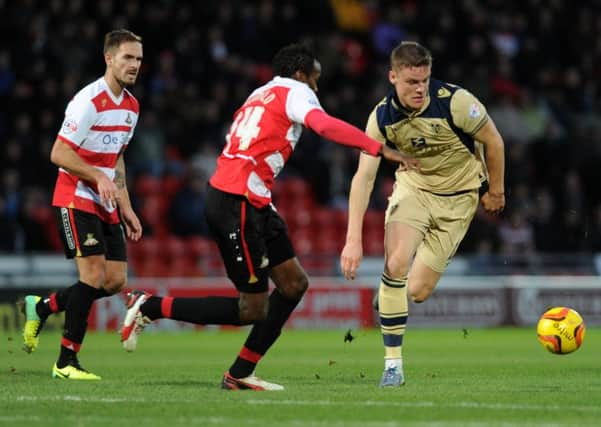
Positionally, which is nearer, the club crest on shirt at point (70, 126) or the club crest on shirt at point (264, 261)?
the club crest on shirt at point (264, 261)

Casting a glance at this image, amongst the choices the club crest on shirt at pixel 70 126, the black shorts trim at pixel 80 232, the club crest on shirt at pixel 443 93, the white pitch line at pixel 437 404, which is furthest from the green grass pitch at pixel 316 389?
the club crest on shirt at pixel 443 93

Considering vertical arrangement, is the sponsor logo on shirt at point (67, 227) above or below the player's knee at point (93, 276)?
above

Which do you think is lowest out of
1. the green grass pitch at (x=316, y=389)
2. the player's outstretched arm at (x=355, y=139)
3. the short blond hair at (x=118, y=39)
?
the green grass pitch at (x=316, y=389)

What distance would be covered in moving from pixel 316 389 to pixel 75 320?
6.54 feet

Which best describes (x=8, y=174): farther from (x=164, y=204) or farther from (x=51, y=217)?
(x=164, y=204)

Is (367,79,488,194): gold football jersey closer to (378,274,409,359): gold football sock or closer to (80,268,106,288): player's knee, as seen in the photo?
(378,274,409,359): gold football sock

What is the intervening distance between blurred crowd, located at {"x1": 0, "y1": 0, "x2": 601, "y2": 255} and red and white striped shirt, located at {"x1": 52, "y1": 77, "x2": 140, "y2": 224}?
820cm

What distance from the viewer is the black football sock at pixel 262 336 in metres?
8.68

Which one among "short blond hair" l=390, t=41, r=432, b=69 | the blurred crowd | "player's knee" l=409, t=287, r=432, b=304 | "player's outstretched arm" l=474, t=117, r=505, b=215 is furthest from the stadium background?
"short blond hair" l=390, t=41, r=432, b=69

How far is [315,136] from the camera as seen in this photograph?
20234 millimetres

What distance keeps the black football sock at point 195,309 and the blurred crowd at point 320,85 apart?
9240 mm

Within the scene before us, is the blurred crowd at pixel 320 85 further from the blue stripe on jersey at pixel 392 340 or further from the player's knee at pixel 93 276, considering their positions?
the blue stripe on jersey at pixel 392 340

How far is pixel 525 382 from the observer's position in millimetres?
9422

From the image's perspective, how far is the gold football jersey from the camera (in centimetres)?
912
